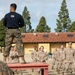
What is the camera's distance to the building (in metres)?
69.6

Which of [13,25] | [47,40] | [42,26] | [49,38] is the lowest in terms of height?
[13,25]

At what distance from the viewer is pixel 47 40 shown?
70812mm

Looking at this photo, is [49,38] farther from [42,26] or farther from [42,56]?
[42,56]

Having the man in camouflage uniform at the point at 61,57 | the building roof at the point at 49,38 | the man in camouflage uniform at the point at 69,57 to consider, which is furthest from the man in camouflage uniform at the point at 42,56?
the building roof at the point at 49,38

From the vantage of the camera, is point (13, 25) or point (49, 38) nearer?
point (13, 25)

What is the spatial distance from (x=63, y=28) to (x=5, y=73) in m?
90.5

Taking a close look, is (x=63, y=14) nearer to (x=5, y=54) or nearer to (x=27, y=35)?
(x=27, y=35)

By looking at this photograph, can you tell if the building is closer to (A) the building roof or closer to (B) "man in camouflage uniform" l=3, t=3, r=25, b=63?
(A) the building roof

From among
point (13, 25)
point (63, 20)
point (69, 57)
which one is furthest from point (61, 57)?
point (63, 20)

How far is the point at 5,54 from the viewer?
380 inches

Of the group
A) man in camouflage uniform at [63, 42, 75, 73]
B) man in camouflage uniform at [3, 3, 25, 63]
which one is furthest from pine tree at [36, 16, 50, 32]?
man in camouflage uniform at [3, 3, 25, 63]

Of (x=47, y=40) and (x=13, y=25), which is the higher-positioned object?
(x=47, y=40)

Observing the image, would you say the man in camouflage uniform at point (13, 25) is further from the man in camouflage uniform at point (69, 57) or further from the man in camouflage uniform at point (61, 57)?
the man in camouflage uniform at point (61, 57)

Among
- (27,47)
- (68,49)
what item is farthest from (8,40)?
(27,47)
